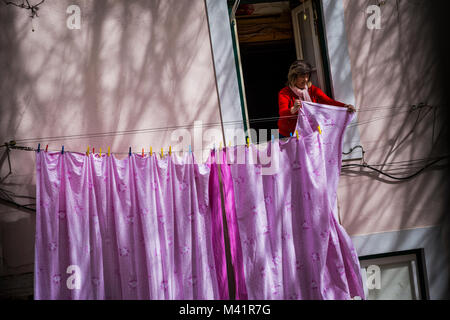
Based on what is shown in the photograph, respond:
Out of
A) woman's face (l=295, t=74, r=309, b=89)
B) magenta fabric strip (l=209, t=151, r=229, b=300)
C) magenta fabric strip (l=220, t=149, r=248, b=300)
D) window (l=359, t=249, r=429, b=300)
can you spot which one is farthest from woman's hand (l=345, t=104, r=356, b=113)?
window (l=359, t=249, r=429, b=300)

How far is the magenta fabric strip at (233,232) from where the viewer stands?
154 inches

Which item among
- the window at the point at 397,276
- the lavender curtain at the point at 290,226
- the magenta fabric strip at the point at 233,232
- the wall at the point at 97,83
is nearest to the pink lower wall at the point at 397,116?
the window at the point at 397,276

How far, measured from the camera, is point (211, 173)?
13.3ft

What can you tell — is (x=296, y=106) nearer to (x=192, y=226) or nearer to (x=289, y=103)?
(x=289, y=103)

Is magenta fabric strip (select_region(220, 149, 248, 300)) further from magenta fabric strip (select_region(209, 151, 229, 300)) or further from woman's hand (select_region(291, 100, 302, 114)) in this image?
woman's hand (select_region(291, 100, 302, 114))

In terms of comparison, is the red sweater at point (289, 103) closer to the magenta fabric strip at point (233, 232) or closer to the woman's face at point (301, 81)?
the woman's face at point (301, 81)

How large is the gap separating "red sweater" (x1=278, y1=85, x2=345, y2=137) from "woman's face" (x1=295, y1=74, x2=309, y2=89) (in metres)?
0.09

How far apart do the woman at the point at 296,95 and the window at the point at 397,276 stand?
1649 millimetres

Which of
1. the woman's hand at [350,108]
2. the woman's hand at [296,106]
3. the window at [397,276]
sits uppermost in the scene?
the woman's hand at [296,106]

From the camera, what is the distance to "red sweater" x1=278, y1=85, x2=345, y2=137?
430cm

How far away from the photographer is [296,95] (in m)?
4.41

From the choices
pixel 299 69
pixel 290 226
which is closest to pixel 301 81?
pixel 299 69

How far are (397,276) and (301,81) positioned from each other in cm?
230

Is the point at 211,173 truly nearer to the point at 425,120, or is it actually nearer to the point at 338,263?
the point at 338,263
